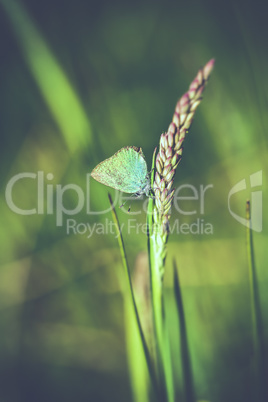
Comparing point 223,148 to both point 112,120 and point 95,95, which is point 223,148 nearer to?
point 112,120

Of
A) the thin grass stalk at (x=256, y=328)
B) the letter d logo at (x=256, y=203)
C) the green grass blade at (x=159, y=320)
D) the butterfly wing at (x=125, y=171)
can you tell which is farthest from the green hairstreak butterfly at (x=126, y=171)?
the letter d logo at (x=256, y=203)

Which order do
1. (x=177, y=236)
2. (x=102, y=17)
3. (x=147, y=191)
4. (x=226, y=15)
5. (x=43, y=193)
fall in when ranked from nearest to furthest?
(x=147, y=191) < (x=177, y=236) < (x=43, y=193) < (x=226, y=15) < (x=102, y=17)

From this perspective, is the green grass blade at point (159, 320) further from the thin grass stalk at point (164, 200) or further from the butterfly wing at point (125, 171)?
the butterfly wing at point (125, 171)

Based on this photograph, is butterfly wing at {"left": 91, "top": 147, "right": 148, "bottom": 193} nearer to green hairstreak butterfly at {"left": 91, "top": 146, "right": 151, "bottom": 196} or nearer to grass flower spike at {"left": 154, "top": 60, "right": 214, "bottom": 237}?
green hairstreak butterfly at {"left": 91, "top": 146, "right": 151, "bottom": 196}

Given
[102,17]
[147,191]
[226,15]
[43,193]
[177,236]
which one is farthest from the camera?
[102,17]

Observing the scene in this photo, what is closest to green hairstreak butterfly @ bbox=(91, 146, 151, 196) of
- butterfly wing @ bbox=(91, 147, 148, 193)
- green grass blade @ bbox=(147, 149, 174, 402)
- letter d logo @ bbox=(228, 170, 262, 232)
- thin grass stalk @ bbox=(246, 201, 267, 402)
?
butterfly wing @ bbox=(91, 147, 148, 193)

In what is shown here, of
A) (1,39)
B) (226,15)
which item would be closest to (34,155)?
(1,39)

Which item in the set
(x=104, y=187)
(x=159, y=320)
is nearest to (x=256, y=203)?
(x=104, y=187)
